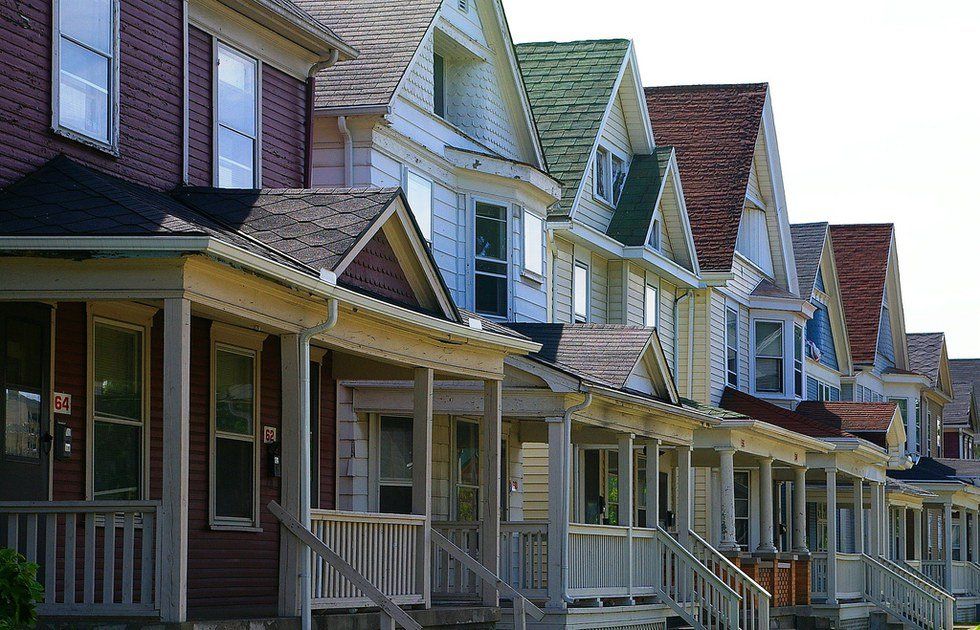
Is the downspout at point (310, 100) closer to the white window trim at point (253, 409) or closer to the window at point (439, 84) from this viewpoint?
the white window trim at point (253, 409)

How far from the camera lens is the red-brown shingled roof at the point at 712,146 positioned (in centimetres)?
3841

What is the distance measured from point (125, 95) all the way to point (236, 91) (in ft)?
8.35

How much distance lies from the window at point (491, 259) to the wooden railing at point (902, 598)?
550 inches

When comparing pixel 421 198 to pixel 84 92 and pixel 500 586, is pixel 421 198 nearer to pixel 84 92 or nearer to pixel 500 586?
pixel 500 586

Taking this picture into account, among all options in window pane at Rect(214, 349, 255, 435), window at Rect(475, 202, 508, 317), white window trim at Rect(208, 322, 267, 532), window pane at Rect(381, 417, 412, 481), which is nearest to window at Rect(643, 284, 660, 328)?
window at Rect(475, 202, 508, 317)

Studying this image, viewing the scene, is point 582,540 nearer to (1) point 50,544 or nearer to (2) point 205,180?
(2) point 205,180

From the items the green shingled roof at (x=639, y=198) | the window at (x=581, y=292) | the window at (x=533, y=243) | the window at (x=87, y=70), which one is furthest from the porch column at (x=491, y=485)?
the green shingled roof at (x=639, y=198)

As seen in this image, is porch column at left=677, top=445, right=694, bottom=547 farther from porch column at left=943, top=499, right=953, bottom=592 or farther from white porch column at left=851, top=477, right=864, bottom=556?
porch column at left=943, top=499, right=953, bottom=592

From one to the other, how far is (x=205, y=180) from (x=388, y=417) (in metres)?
5.87

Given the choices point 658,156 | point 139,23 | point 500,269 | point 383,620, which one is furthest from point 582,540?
point 658,156

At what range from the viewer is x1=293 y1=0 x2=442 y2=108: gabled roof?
2314cm

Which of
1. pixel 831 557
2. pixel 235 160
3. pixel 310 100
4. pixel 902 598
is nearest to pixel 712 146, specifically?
pixel 831 557

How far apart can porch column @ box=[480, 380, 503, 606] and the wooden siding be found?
435 cm

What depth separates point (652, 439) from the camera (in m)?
25.0
